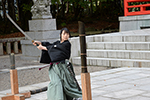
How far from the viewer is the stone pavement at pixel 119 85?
5.74 meters

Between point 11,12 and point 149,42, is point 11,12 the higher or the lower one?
the higher one

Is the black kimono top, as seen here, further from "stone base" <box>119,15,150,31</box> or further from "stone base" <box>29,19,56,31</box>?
"stone base" <box>119,15,150,31</box>

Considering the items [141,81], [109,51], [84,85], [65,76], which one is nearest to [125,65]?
[109,51]

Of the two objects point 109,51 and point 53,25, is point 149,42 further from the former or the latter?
point 53,25

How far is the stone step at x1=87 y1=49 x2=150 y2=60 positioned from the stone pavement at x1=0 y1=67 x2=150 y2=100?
29.9 inches

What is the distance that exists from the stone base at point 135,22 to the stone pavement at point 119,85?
656cm

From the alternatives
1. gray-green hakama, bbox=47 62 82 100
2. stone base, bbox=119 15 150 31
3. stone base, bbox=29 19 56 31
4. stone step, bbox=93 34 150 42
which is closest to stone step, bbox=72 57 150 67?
stone step, bbox=93 34 150 42

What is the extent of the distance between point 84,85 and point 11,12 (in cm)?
2003

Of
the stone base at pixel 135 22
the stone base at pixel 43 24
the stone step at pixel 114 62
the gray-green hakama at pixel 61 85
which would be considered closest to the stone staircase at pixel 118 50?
the stone step at pixel 114 62

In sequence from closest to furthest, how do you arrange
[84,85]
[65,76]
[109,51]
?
[84,85] → [65,76] → [109,51]

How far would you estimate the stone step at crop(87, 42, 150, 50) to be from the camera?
9.79 metres

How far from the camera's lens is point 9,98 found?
18.1 ft

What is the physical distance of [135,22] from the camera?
15195 mm

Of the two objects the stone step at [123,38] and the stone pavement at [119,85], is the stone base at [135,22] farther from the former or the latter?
the stone pavement at [119,85]
